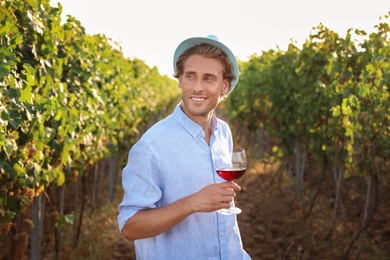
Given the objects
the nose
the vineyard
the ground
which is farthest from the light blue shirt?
the ground

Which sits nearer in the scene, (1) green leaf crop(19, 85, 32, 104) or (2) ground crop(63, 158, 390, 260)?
(1) green leaf crop(19, 85, 32, 104)

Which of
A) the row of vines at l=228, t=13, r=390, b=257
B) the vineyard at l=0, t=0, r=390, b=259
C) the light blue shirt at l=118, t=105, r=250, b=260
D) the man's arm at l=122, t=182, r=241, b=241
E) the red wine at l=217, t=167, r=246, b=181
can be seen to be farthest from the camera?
the row of vines at l=228, t=13, r=390, b=257

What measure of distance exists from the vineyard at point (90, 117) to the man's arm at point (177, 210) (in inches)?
40.2

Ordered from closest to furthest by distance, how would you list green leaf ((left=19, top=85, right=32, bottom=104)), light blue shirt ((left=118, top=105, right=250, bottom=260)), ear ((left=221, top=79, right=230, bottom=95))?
light blue shirt ((left=118, top=105, right=250, bottom=260)), ear ((left=221, top=79, right=230, bottom=95)), green leaf ((left=19, top=85, right=32, bottom=104))

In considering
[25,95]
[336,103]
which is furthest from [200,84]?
[336,103]

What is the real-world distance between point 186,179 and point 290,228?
598cm

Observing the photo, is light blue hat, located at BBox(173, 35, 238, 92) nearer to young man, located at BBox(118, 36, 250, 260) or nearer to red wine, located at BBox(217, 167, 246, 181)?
young man, located at BBox(118, 36, 250, 260)

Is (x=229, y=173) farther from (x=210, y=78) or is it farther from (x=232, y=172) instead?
(x=210, y=78)

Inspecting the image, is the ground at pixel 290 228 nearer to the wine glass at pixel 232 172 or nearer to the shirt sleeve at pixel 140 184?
the wine glass at pixel 232 172

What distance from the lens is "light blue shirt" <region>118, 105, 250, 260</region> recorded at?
1948 mm

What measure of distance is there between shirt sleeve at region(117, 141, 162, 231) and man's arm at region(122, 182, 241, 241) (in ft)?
0.10

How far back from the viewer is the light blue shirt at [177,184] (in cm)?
195

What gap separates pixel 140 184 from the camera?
6.35ft

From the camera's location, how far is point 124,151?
9742 mm
